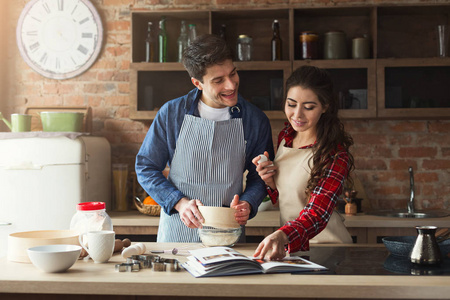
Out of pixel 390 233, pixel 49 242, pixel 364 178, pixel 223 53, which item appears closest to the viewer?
pixel 49 242

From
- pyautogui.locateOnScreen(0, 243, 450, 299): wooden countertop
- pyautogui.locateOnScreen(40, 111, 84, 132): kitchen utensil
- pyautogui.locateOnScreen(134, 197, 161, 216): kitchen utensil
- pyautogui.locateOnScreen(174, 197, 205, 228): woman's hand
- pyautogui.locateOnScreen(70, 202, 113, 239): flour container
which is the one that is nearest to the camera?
pyautogui.locateOnScreen(0, 243, 450, 299): wooden countertop

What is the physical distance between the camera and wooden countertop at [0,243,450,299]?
1.31m

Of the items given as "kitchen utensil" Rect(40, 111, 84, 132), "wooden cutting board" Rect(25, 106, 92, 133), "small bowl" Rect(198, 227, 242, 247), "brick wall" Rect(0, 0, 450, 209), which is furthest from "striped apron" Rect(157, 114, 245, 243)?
"wooden cutting board" Rect(25, 106, 92, 133)

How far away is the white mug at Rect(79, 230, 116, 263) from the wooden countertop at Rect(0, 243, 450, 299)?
0.47 feet

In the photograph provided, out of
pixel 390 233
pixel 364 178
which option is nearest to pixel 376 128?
pixel 364 178

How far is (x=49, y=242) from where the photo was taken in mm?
1604

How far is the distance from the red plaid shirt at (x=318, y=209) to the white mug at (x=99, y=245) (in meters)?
0.56

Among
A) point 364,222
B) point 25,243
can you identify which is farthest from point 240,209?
point 364,222

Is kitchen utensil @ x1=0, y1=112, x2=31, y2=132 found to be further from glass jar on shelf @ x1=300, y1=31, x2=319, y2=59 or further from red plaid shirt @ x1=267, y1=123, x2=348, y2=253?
red plaid shirt @ x1=267, y1=123, x2=348, y2=253

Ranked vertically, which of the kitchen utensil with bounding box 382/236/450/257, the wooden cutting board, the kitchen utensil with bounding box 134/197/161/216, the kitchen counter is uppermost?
the wooden cutting board

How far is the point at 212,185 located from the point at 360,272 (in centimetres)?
90

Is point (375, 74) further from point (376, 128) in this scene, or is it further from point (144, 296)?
point (144, 296)

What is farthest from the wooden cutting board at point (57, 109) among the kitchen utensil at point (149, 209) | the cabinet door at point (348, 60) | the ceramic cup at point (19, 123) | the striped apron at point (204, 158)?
the striped apron at point (204, 158)

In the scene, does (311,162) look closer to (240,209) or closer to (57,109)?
(240,209)
